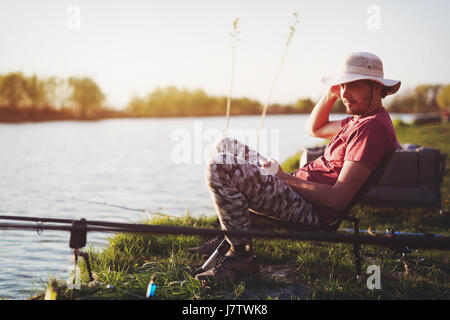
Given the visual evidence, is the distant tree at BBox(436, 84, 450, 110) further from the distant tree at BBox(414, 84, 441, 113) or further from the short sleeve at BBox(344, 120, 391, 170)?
the short sleeve at BBox(344, 120, 391, 170)

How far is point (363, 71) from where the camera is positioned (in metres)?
3.01

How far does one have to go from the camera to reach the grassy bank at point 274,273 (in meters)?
3.08

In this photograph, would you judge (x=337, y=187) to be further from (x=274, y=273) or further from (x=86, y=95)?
(x=86, y=95)

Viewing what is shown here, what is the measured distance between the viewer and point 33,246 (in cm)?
558

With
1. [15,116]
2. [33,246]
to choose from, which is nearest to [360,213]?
[33,246]

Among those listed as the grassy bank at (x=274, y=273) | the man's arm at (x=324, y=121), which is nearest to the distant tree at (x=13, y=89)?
the grassy bank at (x=274, y=273)

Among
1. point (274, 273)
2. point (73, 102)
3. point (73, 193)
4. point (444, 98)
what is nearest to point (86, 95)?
point (73, 102)

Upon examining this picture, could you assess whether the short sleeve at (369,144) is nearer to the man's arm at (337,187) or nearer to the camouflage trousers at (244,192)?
the man's arm at (337,187)

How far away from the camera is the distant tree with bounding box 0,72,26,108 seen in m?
50.3

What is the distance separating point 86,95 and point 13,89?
8.00 metres

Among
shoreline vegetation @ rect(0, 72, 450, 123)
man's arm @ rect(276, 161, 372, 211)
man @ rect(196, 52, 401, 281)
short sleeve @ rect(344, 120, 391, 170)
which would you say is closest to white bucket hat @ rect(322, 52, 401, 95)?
man @ rect(196, 52, 401, 281)

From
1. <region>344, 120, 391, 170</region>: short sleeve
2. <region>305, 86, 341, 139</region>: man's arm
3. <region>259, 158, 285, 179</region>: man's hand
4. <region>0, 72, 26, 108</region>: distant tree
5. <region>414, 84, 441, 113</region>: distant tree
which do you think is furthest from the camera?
<region>414, 84, 441, 113</region>: distant tree

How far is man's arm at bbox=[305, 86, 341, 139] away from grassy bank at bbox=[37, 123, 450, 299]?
108 cm
